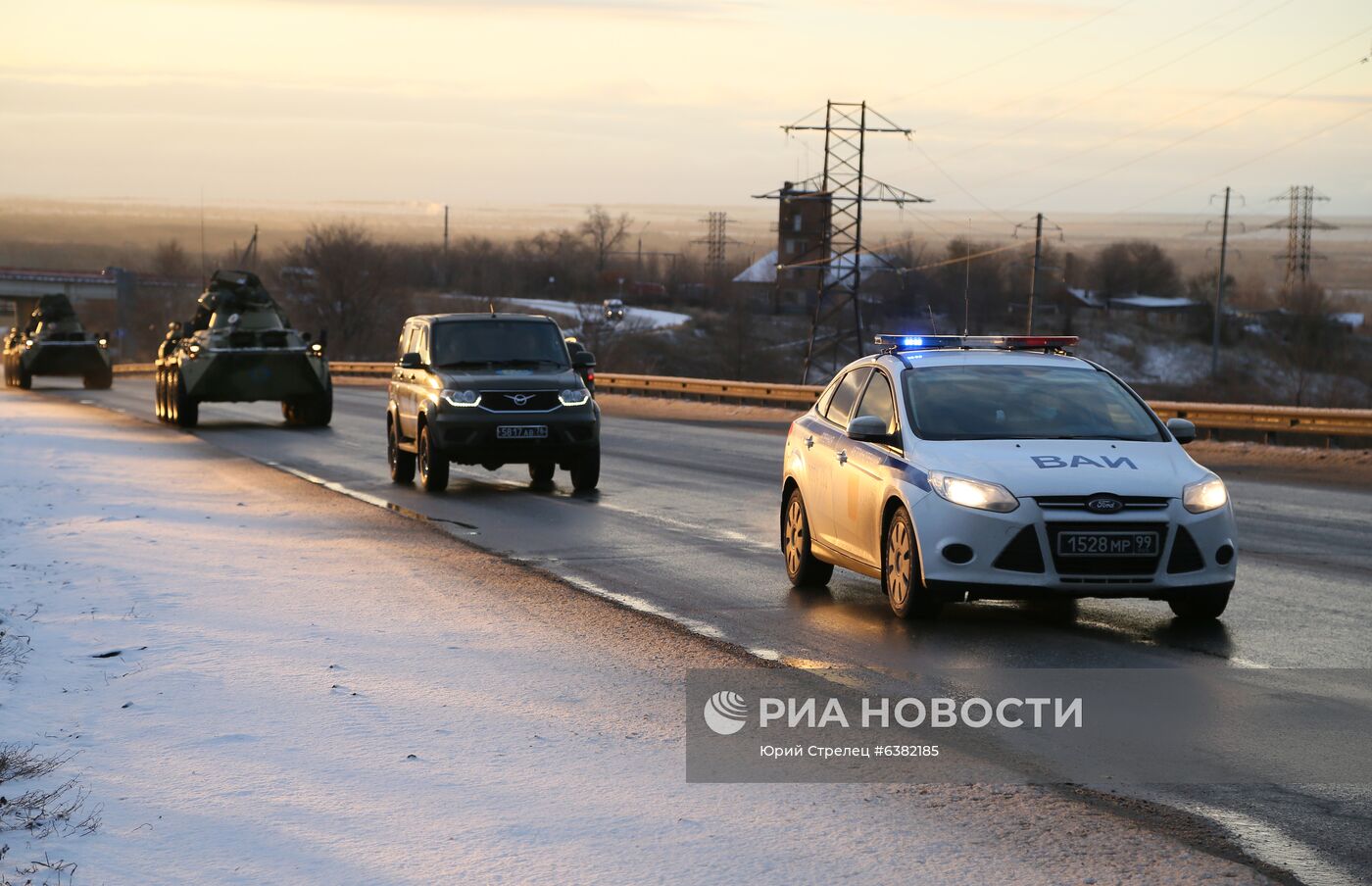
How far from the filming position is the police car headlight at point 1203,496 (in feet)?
30.7

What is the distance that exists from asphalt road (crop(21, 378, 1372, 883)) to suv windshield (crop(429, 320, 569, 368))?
1424mm

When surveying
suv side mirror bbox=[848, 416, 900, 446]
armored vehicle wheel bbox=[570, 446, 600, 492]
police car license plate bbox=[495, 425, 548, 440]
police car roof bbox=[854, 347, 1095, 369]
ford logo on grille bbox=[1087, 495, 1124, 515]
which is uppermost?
police car roof bbox=[854, 347, 1095, 369]

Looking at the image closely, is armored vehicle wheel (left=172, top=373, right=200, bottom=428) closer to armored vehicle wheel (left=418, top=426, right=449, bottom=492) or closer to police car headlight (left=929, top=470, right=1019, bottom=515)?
armored vehicle wheel (left=418, top=426, right=449, bottom=492)

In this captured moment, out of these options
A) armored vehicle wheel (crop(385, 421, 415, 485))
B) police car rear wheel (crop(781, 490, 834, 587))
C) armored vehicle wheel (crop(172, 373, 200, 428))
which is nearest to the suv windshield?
armored vehicle wheel (crop(385, 421, 415, 485))

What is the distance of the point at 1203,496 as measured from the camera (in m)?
9.44

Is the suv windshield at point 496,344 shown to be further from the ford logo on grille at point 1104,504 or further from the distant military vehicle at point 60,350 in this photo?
the distant military vehicle at point 60,350

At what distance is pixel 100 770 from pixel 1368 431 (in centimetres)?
→ 2333

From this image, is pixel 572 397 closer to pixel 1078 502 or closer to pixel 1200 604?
pixel 1200 604

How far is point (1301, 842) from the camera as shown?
5449 mm

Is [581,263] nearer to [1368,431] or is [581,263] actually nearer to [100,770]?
[1368,431]

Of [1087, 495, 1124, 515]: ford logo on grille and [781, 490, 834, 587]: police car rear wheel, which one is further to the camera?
[781, 490, 834, 587]: police car rear wheel

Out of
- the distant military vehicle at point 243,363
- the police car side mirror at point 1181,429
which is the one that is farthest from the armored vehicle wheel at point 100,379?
the police car side mirror at point 1181,429

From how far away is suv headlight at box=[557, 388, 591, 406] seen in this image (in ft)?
61.6

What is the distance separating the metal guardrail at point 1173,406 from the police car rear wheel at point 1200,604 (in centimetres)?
1652
